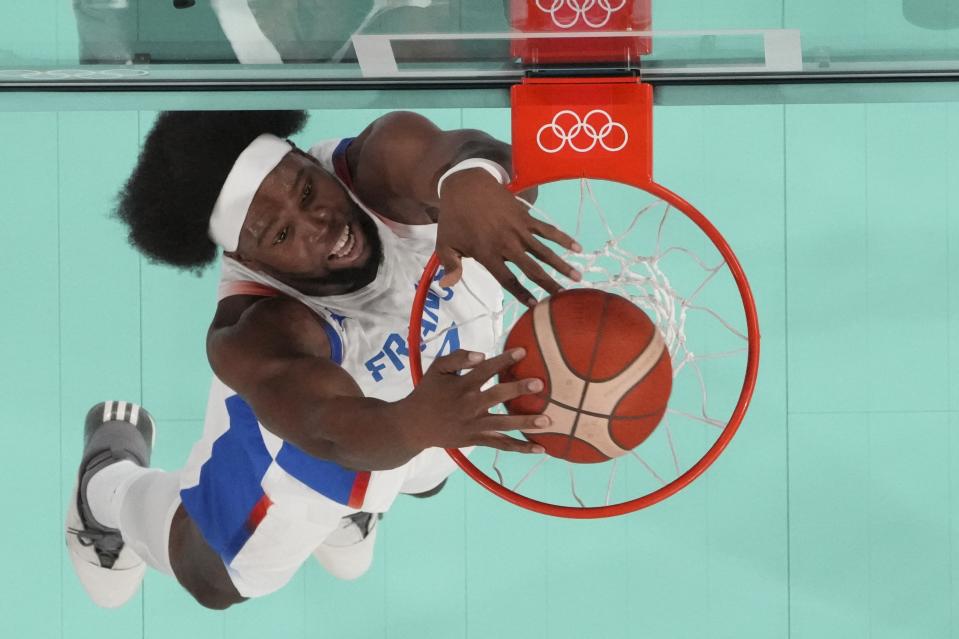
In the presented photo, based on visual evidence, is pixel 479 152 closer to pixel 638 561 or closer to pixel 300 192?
pixel 300 192

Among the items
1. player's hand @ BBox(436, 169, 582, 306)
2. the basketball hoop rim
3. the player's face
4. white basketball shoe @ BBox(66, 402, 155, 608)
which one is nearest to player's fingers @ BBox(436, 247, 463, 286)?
player's hand @ BBox(436, 169, 582, 306)

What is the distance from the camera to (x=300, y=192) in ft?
7.36

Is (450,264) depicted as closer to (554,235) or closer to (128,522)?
(554,235)

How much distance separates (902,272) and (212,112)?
239cm

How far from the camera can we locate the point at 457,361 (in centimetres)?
167

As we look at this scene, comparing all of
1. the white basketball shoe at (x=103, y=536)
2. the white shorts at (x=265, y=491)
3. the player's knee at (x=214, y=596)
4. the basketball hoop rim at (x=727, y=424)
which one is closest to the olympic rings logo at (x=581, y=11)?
the basketball hoop rim at (x=727, y=424)

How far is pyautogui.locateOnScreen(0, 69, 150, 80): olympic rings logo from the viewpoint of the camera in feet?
8.41

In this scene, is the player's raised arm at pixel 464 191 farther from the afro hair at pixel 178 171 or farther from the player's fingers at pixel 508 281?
the afro hair at pixel 178 171

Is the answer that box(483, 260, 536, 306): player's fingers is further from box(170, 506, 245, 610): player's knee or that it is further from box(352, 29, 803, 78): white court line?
box(170, 506, 245, 610): player's knee

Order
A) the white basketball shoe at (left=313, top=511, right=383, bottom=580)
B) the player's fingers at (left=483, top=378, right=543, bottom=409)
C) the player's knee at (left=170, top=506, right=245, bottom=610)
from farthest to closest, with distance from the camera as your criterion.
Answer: the white basketball shoe at (left=313, top=511, right=383, bottom=580) → the player's knee at (left=170, top=506, right=245, bottom=610) → the player's fingers at (left=483, top=378, right=543, bottom=409)

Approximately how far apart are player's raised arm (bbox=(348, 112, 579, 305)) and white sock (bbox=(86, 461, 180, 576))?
107 centimetres

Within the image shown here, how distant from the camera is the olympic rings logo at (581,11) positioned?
2199mm

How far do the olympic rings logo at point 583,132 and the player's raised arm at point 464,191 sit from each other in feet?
0.31

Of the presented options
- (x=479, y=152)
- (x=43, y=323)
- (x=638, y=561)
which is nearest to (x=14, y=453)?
(x=43, y=323)
